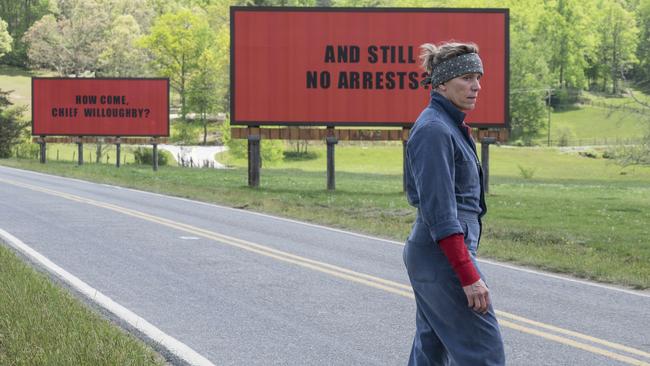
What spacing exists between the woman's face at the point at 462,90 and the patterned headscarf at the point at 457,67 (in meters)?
0.03

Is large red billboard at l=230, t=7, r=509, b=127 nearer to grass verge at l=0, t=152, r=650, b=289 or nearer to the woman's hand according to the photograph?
grass verge at l=0, t=152, r=650, b=289

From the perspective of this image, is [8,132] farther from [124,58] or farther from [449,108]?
[449,108]

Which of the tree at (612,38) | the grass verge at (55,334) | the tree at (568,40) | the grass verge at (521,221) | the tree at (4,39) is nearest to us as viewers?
the grass verge at (55,334)

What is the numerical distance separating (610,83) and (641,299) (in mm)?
Answer: 134015

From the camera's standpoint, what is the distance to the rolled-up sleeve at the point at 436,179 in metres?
3.92

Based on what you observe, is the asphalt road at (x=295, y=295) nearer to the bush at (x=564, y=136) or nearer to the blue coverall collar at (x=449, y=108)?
the blue coverall collar at (x=449, y=108)

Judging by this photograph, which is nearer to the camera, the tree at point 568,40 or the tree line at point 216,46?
the tree line at point 216,46

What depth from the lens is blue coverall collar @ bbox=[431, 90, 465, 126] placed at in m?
4.17

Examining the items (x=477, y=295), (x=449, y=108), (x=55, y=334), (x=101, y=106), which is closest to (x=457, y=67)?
(x=449, y=108)

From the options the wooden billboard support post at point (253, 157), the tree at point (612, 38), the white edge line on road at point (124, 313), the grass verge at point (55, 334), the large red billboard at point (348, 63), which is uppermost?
the tree at point (612, 38)

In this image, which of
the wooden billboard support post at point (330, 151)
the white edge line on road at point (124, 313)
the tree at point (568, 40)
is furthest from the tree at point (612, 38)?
the white edge line on road at point (124, 313)

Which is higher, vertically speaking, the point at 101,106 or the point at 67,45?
the point at 67,45

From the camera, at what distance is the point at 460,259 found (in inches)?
153

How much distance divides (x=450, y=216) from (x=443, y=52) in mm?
780
